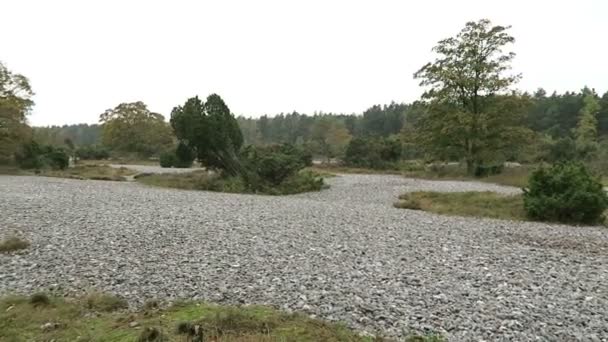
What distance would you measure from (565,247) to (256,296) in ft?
24.2

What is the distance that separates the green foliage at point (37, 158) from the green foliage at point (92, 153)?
28.9 m

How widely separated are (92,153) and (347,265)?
223ft

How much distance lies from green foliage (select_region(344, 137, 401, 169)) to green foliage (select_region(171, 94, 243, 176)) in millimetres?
22238

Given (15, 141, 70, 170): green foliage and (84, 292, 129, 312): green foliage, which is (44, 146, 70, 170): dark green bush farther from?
(84, 292, 129, 312): green foliage

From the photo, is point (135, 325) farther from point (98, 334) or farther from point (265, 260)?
point (265, 260)

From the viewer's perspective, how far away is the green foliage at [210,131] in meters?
23.8

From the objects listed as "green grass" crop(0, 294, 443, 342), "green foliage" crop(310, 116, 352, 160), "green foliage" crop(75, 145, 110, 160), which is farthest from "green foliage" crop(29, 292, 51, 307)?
"green foliage" crop(75, 145, 110, 160)

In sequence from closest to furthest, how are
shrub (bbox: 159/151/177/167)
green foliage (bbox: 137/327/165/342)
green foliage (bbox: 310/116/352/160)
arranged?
green foliage (bbox: 137/327/165/342) → shrub (bbox: 159/151/177/167) → green foliage (bbox: 310/116/352/160)

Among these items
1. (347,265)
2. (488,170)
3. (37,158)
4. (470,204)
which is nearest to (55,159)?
(37,158)

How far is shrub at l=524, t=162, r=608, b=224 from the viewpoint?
12727 millimetres

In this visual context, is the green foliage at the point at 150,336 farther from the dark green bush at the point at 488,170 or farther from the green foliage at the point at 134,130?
the green foliage at the point at 134,130

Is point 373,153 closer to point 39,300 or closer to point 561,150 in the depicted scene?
point 561,150

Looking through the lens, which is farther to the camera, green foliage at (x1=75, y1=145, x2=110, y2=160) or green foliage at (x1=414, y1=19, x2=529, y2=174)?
green foliage at (x1=75, y1=145, x2=110, y2=160)

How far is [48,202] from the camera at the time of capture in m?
14.6
